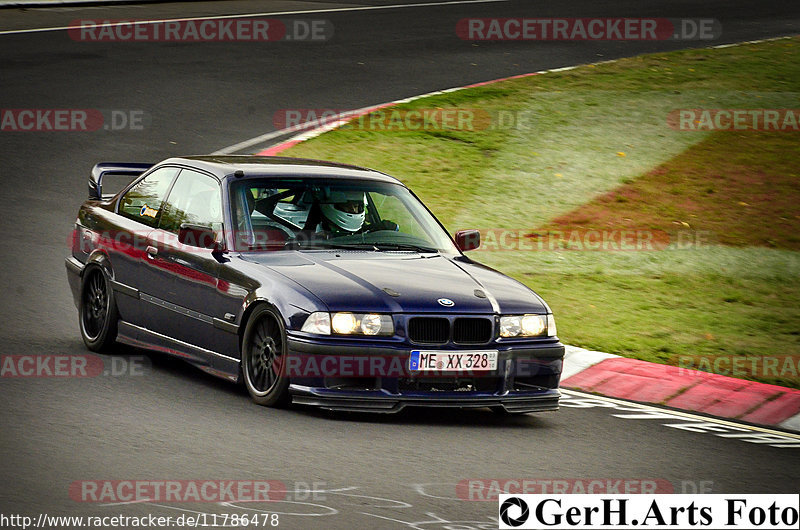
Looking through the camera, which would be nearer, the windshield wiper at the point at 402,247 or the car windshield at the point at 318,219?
the car windshield at the point at 318,219

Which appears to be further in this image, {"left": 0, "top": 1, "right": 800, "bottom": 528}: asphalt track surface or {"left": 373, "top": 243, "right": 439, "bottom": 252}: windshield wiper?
{"left": 373, "top": 243, "right": 439, "bottom": 252}: windshield wiper

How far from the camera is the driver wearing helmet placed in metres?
9.45

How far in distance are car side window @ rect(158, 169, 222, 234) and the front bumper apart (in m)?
1.58

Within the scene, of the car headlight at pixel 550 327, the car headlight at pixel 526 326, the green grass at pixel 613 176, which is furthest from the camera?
the green grass at pixel 613 176

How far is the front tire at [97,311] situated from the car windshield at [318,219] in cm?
141

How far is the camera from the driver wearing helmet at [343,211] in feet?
31.0

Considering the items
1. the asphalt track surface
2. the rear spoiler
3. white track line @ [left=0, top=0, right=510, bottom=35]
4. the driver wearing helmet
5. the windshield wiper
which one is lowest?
the asphalt track surface

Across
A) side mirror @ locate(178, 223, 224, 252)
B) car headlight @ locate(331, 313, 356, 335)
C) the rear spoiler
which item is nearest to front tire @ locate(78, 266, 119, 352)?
the rear spoiler

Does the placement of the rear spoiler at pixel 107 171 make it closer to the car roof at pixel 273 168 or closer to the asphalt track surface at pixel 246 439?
the car roof at pixel 273 168

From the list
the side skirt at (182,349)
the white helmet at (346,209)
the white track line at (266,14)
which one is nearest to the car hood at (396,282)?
the white helmet at (346,209)

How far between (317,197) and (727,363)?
381 cm

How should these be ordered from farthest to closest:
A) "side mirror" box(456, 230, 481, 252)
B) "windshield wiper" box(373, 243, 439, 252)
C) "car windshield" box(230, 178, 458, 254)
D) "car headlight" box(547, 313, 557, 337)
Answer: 1. "side mirror" box(456, 230, 481, 252)
2. "windshield wiper" box(373, 243, 439, 252)
3. "car windshield" box(230, 178, 458, 254)
4. "car headlight" box(547, 313, 557, 337)

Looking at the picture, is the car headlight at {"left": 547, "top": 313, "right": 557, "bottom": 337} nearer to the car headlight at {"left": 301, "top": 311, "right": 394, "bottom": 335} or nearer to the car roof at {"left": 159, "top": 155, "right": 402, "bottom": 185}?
the car headlight at {"left": 301, "top": 311, "right": 394, "bottom": 335}

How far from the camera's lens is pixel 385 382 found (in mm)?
8242
